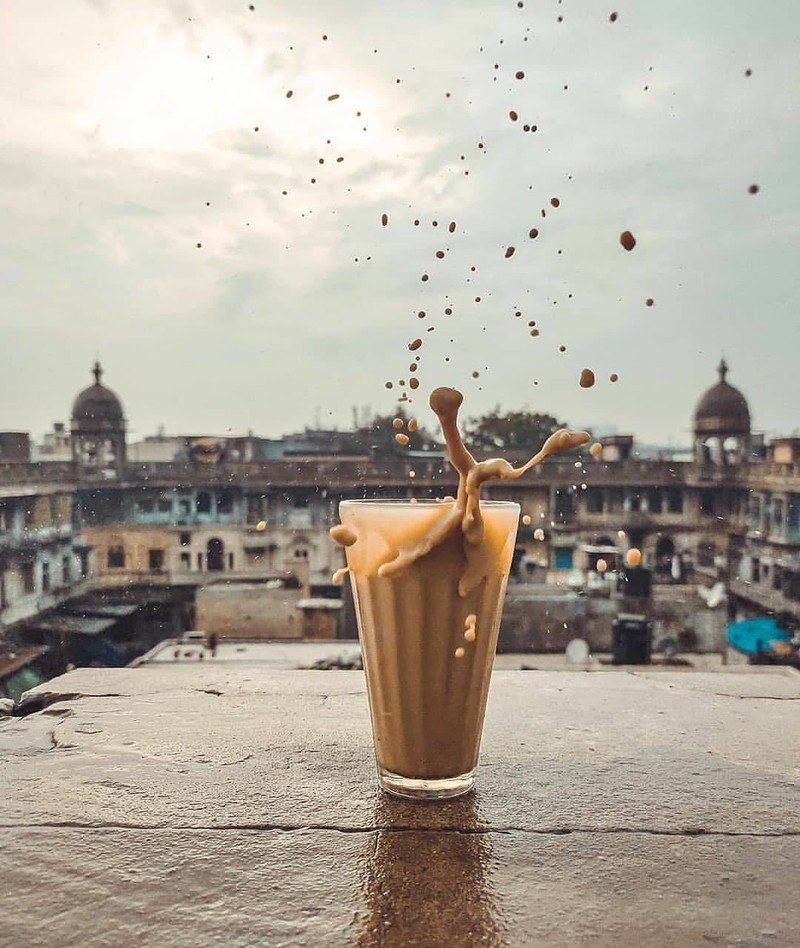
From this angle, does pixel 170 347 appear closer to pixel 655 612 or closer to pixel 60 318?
pixel 60 318

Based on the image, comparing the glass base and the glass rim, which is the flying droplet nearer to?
the glass rim

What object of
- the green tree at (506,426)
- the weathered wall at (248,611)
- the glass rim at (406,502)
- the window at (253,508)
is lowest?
the weathered wall at (248,611)

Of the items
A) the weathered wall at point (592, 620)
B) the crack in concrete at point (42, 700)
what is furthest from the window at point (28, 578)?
the crack in concrete at point (42, 700)

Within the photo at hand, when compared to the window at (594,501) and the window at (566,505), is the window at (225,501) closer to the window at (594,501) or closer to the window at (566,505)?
the window at (566,505)

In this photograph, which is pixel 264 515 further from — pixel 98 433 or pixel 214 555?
pixel 214 555

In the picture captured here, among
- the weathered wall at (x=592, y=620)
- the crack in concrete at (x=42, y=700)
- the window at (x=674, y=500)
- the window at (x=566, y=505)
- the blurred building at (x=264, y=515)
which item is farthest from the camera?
the window at (x=674, y=500)

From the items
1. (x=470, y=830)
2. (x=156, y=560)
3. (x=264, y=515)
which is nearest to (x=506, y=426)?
(x=470, y=830)
